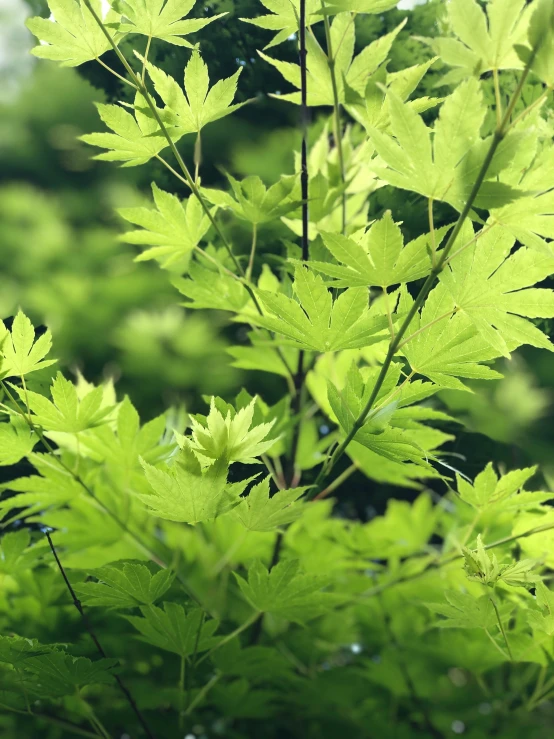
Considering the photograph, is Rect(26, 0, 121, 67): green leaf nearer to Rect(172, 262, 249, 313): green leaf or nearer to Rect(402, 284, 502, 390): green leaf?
Rect(172, 262, 249, 313): green leaf

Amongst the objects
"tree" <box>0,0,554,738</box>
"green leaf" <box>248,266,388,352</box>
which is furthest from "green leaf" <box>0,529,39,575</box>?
"green leaf" <box>248,266,388,352</box>

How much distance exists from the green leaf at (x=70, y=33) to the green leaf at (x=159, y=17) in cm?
3

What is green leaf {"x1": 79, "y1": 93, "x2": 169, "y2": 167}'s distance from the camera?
58cm

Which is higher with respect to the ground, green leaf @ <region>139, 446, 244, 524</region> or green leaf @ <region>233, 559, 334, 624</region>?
green leaf @ <region>139, 446, 244, 524</region>

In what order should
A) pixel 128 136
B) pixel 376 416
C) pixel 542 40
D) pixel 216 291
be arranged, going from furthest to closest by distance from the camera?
1. pixel 216 291
2. pixel 128 136
3. pixel 376 416
4. pixel 542 40

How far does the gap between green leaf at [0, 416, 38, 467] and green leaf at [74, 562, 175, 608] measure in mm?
126

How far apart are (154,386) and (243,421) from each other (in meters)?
1.14

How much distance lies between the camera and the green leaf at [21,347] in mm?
559

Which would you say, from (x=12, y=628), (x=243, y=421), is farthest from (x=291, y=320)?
(x=12, y=628)

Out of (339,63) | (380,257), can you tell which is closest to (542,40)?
(380,257)

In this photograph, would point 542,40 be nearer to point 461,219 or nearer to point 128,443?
point 461,219

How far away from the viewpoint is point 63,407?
0.59 meters

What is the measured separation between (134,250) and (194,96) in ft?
4.47

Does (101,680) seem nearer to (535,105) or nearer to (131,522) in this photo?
(131,522)
